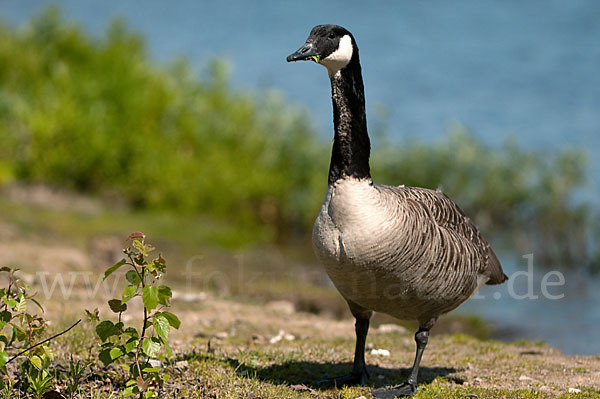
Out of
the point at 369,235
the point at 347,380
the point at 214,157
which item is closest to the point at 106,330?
the point at 369,235

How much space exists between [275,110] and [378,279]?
11.7m

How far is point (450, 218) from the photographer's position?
228 inches

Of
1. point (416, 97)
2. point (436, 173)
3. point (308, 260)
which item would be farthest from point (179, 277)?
point (416, 97)

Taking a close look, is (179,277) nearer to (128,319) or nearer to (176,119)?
(128,319)

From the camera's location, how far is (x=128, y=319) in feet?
23.9

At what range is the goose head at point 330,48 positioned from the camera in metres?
4.96

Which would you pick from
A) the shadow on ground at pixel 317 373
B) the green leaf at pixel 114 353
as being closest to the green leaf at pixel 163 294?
the green leaf at pixel 114 353

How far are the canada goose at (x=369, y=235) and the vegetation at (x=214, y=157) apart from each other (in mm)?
7775

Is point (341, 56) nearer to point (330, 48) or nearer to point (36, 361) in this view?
point (330, 48)

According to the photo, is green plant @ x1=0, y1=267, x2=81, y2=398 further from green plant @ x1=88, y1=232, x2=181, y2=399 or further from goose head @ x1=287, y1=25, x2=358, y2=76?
Result: goose head @ x1=287, y1=25, x2=358, y2=76

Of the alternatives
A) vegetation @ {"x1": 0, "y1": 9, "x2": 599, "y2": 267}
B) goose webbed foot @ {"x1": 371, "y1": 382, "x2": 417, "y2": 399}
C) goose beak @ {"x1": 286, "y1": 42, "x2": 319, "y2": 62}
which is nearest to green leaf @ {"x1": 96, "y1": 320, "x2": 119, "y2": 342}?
goose webbed foot @ {"x1": 371, "y1": 382, "x2": 417, "y2": 399}

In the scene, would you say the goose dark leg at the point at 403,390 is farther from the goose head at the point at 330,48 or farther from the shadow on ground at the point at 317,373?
the goose head at the point at 330,48

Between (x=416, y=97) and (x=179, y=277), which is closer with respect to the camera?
(x=179, y=277)

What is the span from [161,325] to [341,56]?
2.20 meters
